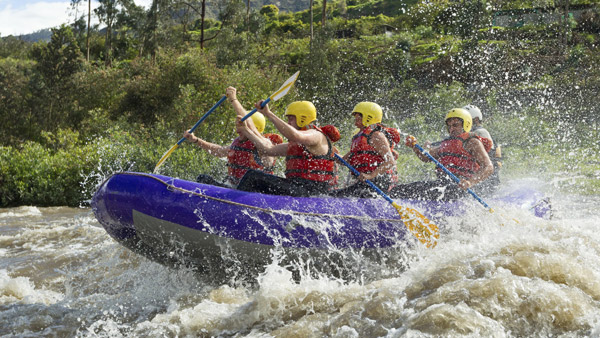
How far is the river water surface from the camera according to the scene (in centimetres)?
380

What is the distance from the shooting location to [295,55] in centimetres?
3347

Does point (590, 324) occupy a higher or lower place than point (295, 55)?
lower

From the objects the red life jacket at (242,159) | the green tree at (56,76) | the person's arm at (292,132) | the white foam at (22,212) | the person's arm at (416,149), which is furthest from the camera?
the green tree at (56,76)

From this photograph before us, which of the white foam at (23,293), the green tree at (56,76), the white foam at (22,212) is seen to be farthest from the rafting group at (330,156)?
the green tree at (56,76)

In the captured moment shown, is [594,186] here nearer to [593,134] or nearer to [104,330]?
[593,134]

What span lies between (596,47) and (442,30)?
38.4 ft

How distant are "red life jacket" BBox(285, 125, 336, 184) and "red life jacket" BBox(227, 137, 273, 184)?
826mm

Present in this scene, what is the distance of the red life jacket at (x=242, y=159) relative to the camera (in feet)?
20.6

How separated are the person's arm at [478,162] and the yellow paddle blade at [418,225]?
1.18 metres

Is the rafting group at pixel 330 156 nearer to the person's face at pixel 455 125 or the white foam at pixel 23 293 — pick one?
the person's face at pixel 455 125

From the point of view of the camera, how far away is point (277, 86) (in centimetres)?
1830

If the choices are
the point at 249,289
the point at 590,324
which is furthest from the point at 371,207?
the point at 590,324

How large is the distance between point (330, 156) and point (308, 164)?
246mm

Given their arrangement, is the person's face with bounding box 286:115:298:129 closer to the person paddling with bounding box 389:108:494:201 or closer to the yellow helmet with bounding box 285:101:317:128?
the yellow helmet with bounding box 285:101:317:128
